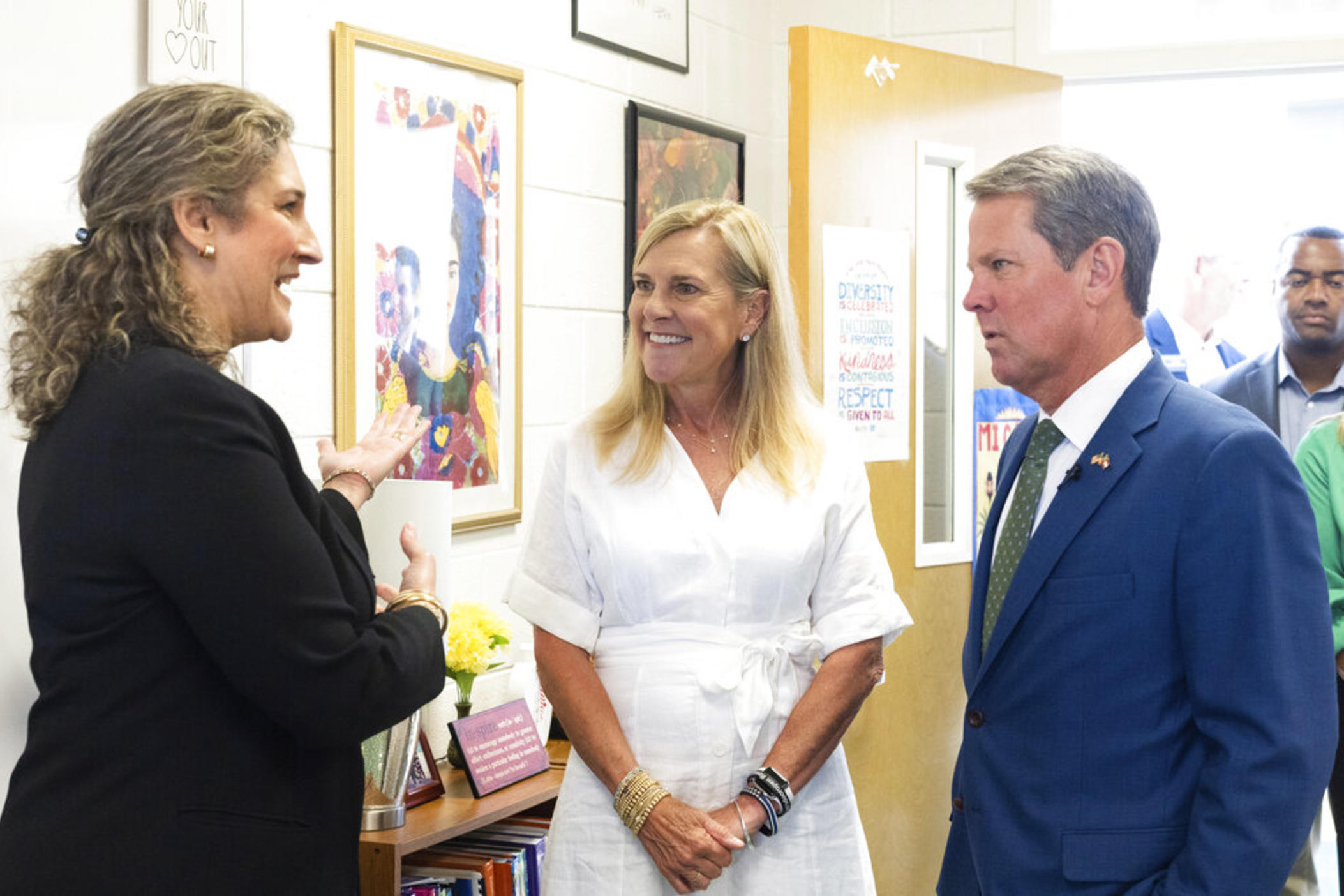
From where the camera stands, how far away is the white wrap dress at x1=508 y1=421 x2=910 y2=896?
185cm

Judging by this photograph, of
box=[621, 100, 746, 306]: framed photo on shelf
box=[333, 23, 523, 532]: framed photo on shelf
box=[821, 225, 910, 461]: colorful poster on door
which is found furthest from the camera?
box=[621, 100, 746, 306]: framed photo on shelf

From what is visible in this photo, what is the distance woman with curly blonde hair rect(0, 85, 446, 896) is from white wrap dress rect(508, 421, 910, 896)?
0.54 meters

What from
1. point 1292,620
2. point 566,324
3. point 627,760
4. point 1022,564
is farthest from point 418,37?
point 1292,620

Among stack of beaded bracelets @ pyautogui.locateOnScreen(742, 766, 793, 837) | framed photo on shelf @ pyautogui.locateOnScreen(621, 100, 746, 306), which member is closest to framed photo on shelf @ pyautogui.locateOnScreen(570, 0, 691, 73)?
framed photo on shelf @ pyautogui.locateOnScreen(621, 100, 746, 306)

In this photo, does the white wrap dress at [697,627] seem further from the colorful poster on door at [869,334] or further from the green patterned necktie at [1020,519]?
the colorful poster on door at [869,334]

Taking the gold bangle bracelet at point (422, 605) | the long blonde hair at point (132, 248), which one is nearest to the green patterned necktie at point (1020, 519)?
the gold bangle bracelet at point (422, 605)

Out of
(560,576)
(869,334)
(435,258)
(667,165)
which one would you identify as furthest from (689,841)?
(667,165)

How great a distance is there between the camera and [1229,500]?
4.34ft

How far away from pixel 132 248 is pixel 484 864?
1269mm

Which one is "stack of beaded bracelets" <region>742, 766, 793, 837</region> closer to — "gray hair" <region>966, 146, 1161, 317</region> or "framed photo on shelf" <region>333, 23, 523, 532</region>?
"gray hair" <region>966, 146, 1161, 317</region>

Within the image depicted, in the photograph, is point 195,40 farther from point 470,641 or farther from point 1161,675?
point 1161,675

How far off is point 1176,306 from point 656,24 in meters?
3.27

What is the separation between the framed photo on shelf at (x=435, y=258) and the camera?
2441 mm

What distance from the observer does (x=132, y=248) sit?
51.5 inches
